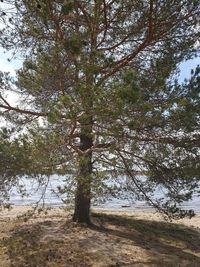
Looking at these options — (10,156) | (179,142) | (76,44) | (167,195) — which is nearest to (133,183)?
(167,195)

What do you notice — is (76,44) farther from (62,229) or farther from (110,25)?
(62,229)

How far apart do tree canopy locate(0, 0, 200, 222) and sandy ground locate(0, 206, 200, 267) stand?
103 cm

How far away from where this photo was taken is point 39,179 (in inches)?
360

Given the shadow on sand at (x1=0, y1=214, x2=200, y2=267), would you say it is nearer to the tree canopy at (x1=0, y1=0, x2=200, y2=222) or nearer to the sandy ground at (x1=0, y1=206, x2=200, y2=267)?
the sandy ground at (x1=0, y1=206, x2=200, y2=267)

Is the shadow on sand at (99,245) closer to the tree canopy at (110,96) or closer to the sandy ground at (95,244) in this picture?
the sandy ground at (95,244)

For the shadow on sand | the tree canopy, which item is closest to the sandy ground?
the shadow on sand

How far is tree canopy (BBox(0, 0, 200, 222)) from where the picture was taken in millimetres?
8211

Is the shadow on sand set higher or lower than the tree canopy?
lower

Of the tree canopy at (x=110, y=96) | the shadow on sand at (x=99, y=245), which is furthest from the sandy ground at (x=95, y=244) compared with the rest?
the tree canopy at (x=110, y=96)

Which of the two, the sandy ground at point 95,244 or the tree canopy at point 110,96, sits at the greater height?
the tree canopy at point 110,96

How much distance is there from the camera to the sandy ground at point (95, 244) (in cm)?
878

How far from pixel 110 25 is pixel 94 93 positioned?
3476mm

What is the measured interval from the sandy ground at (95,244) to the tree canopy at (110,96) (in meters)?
1.03

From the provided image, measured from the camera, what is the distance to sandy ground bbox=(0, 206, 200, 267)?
8.78m
